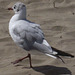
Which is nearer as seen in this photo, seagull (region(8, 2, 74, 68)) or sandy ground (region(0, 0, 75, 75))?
seagull (region(8, 2, 74, 68))

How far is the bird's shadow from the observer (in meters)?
5.05

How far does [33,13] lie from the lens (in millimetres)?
7520

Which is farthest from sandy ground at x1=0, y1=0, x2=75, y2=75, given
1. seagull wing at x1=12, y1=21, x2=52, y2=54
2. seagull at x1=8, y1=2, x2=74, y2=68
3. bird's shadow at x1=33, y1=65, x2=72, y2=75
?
seagull wing at x1=12, y1=21, x2=52, y2=54

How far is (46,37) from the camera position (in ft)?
20.7

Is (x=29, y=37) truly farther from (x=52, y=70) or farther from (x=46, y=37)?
(x=46, y=37)

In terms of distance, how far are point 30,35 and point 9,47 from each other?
95cm

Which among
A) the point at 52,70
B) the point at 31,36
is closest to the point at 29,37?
the point at 31,36

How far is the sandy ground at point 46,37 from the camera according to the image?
5168 mm

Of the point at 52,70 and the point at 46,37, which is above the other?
the point at 46,37

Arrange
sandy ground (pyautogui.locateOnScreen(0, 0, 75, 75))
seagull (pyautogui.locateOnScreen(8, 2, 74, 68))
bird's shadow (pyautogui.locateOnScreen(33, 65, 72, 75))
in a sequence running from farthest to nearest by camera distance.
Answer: sandy ground (pyautogui.locateOnScreen(0, 0, 75, 75))
bird's shadow (pyautogui.locateOnScreen(33, 65, 72, 75))
seagull (pyautogui.locateOnScreen(8, 2, 74, 68))

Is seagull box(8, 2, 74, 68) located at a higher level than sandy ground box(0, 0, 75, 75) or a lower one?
higher

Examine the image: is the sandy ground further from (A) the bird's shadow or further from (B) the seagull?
(B) the seagull

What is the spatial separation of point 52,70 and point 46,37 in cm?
130

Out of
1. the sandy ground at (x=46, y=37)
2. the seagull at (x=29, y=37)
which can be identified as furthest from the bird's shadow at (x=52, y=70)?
the seagull at (x=29, y=37)
